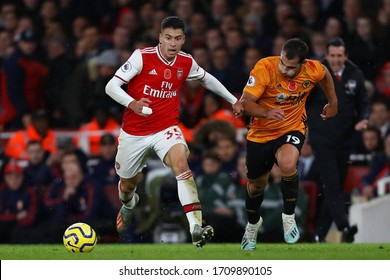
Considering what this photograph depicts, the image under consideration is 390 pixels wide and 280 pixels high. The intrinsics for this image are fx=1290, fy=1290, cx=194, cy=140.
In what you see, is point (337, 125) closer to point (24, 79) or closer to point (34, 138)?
point (34, 138)

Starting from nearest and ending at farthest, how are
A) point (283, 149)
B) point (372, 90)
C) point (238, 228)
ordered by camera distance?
point (283, 149) → point (238, 228) → point (372, 90)

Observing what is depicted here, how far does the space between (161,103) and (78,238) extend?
69.2 inches

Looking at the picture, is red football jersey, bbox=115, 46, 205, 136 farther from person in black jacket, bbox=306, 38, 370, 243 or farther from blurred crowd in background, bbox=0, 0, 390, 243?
blurred crowd in background, bbox=0, 0, 390, 243

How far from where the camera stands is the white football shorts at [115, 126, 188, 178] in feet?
46.9

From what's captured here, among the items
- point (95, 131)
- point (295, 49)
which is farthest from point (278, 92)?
point (95, 131)

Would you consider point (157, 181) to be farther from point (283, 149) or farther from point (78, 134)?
point (283, 149)

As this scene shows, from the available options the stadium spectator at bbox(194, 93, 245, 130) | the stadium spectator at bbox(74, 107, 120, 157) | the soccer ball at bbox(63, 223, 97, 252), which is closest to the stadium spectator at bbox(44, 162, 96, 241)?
the stadium spectator at bbox(74, 107, 120, 157)

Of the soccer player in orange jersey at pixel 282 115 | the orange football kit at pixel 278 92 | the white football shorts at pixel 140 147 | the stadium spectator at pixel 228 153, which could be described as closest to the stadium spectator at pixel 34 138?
the stadium spectator at pixel 228 153

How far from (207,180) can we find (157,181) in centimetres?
77

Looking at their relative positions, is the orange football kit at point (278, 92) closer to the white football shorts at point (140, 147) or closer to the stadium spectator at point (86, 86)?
the white football shorts at point (140, 147)

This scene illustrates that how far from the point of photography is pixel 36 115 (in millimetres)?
21609

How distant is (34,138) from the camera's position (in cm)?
2156

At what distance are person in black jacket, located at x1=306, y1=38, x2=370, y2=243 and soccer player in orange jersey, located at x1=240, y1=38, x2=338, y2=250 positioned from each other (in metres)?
1.84
